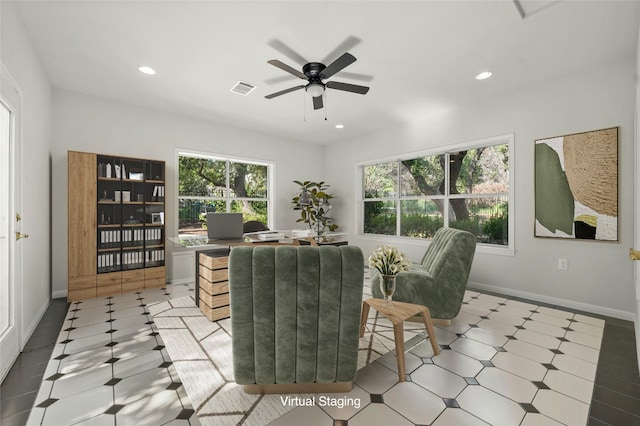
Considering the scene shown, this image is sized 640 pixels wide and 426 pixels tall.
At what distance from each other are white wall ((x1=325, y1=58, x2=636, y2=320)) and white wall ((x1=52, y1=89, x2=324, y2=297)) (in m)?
3.26

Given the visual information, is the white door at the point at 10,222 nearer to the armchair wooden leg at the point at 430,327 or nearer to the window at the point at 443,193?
the armchair wooden leg at the point at 430,327

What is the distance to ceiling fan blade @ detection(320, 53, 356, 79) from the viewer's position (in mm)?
2346

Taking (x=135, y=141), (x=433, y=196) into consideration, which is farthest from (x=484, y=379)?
(x=135, y=141)

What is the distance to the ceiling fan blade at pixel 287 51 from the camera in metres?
2.72

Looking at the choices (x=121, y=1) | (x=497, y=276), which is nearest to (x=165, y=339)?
(x=121, y=1)

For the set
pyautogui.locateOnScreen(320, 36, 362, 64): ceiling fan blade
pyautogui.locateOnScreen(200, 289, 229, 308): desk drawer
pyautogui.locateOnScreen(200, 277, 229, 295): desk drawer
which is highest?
pyautogui.locateOnScreen(320, 36, 362, 64): ceiling fan blade

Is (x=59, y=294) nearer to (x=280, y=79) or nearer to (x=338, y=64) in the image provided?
(x=280, y=79)

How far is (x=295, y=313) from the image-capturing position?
1.64 meters

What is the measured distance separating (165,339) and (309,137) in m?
4.80

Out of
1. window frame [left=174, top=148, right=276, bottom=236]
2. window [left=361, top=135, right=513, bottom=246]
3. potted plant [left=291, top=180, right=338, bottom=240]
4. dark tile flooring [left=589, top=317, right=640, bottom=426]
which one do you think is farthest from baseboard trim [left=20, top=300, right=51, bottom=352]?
window [left=361, top=135, right=513, bottom=246]

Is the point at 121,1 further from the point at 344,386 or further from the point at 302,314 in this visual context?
the point at 344,386

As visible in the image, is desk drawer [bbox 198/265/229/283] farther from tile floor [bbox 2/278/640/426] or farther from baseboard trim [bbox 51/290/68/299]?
baseboard trim [bbox 51/290/68/299]

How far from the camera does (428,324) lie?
2.29 metres

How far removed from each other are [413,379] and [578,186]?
317cm
